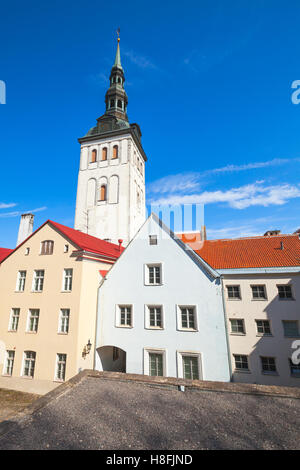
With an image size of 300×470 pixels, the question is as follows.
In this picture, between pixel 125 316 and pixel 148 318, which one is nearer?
pixel 148 318

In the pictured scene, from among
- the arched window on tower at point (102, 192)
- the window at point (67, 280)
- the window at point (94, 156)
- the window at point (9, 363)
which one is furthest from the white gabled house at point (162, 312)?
the window at point (94, 156)

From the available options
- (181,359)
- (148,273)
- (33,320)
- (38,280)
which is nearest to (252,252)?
(148,273)

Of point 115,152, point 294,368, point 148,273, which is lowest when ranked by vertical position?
point 294,368

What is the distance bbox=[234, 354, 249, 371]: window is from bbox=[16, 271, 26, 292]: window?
63.8 feet

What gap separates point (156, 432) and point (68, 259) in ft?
49.5

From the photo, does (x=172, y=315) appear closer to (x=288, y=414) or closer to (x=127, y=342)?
(x=127, y=342)

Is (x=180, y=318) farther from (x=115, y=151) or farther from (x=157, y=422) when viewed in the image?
(x=115, y=151)

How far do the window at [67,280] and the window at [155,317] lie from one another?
6.99 metres

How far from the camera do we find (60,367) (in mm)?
16734

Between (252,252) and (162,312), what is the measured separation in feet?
32.8

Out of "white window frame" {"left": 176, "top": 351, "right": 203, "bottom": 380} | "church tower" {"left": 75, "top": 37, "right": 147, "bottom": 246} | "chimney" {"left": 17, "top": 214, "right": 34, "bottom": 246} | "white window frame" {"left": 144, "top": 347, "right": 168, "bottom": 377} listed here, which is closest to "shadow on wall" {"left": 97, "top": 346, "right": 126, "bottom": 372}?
"white window frame" {"left": 144, "top": 347, "right": 168, "bottom": 377}

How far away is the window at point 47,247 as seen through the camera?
1969 centimetres

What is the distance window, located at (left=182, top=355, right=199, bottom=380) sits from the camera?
15.1 meters

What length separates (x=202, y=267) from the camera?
54.3 ft
